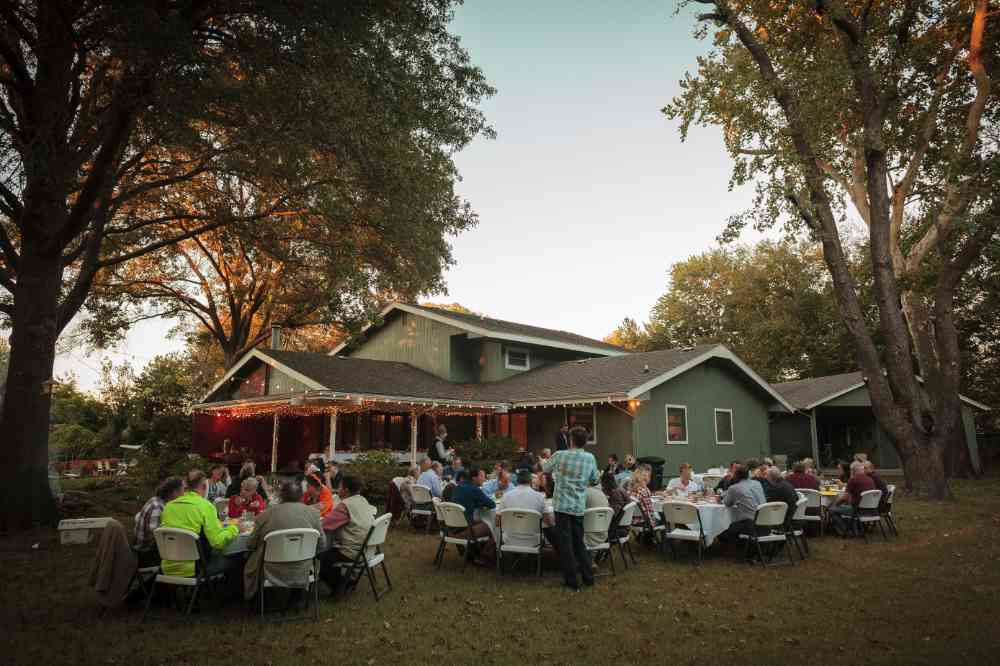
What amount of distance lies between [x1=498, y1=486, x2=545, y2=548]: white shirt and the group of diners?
177 cm

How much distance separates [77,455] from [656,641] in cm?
3108

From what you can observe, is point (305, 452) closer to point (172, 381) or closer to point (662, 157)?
point (172, 381)

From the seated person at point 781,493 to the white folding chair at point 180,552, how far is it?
723cm

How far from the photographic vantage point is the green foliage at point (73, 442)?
93.8 feet

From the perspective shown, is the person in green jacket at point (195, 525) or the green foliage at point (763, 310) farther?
the green foliage at point (763, 310)

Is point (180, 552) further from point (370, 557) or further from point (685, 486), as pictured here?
point (685, 486)

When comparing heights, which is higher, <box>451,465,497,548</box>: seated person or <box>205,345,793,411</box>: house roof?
<box>205,345,793,411</box>: house roof

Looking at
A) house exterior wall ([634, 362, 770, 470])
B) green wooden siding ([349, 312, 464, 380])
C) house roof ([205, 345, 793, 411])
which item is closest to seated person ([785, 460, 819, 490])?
house roof ([205, 345, 793, 411])

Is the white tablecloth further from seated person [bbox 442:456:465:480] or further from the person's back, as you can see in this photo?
seated person [bbox 442:456:465:480]

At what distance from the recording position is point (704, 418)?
21.1m

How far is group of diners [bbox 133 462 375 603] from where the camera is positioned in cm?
602

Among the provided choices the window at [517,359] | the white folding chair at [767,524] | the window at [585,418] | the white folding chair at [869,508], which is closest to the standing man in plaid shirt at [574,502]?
the white folding chair at [767,524]

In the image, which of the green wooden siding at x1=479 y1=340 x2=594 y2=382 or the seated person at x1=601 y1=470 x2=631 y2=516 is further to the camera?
the green wooden siding at x1=479 y1=340 x2=594 y2=382

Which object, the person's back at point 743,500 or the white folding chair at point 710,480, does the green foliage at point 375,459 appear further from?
the person's back at point 743,500
